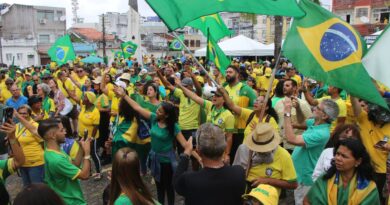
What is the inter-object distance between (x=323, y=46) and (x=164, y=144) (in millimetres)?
2278

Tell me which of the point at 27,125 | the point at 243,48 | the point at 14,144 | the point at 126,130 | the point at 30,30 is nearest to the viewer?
the point at 14,144

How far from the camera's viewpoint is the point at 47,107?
719 centimetres

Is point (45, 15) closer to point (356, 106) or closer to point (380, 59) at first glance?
point (356, 106)

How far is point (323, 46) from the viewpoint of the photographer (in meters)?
3.71

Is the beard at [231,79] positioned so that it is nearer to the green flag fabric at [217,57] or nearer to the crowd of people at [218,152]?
the crowd of people at [218,152]

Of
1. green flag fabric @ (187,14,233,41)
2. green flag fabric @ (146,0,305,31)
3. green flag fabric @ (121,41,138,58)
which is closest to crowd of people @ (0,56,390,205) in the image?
green flag fabric @ (146,0,305,31)

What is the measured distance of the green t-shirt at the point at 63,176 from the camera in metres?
3.38

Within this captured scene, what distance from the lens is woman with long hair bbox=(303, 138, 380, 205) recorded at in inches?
111

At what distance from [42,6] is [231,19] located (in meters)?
36.6

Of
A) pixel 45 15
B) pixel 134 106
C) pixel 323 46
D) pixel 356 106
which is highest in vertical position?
pixel 45 15

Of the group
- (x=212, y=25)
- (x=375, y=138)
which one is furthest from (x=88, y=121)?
(x=375, y=138)

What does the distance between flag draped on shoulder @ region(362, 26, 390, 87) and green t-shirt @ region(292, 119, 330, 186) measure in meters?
0.78

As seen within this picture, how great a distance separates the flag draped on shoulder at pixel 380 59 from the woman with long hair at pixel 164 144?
2327 mm

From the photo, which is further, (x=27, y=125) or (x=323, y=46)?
(x=27, y=125)
